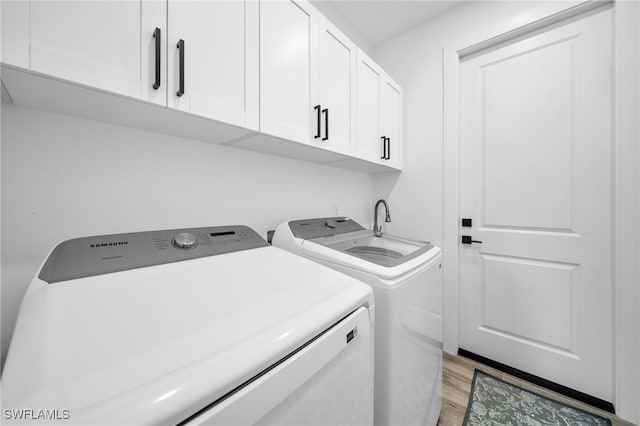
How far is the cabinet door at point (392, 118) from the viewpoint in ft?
6.17

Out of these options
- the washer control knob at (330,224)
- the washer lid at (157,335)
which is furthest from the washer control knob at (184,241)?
the washer control knob at (330,224)

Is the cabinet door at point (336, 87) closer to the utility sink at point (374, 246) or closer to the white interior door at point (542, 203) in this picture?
the utility sink at point (374, 246)

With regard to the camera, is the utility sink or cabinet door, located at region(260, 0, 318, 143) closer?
cabinet door, located at region(260, 0, 318, 143)

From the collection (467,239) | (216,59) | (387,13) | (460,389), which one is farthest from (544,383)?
(387,13)

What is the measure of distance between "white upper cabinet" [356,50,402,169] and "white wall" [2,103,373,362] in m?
0.71

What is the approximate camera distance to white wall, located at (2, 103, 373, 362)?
74 cm

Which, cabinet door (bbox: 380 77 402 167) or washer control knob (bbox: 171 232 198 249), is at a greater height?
cabinet door (bbox: 380 77 402 167)

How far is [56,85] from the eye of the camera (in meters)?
0.64

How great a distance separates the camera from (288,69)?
3.65 feet

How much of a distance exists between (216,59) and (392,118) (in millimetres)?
1516

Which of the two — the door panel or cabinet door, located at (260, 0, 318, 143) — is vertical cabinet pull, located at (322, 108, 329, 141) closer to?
cabinet door, located at (260, 0, 318, 143)

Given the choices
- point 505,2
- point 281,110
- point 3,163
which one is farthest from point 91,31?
point 505,2

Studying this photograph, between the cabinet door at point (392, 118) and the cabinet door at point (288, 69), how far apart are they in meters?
0.82

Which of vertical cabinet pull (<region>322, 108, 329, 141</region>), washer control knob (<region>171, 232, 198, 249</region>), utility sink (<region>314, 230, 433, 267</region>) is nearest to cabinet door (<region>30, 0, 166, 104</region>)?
washer control knob (<region>171, 232, 198, 249</region>)
